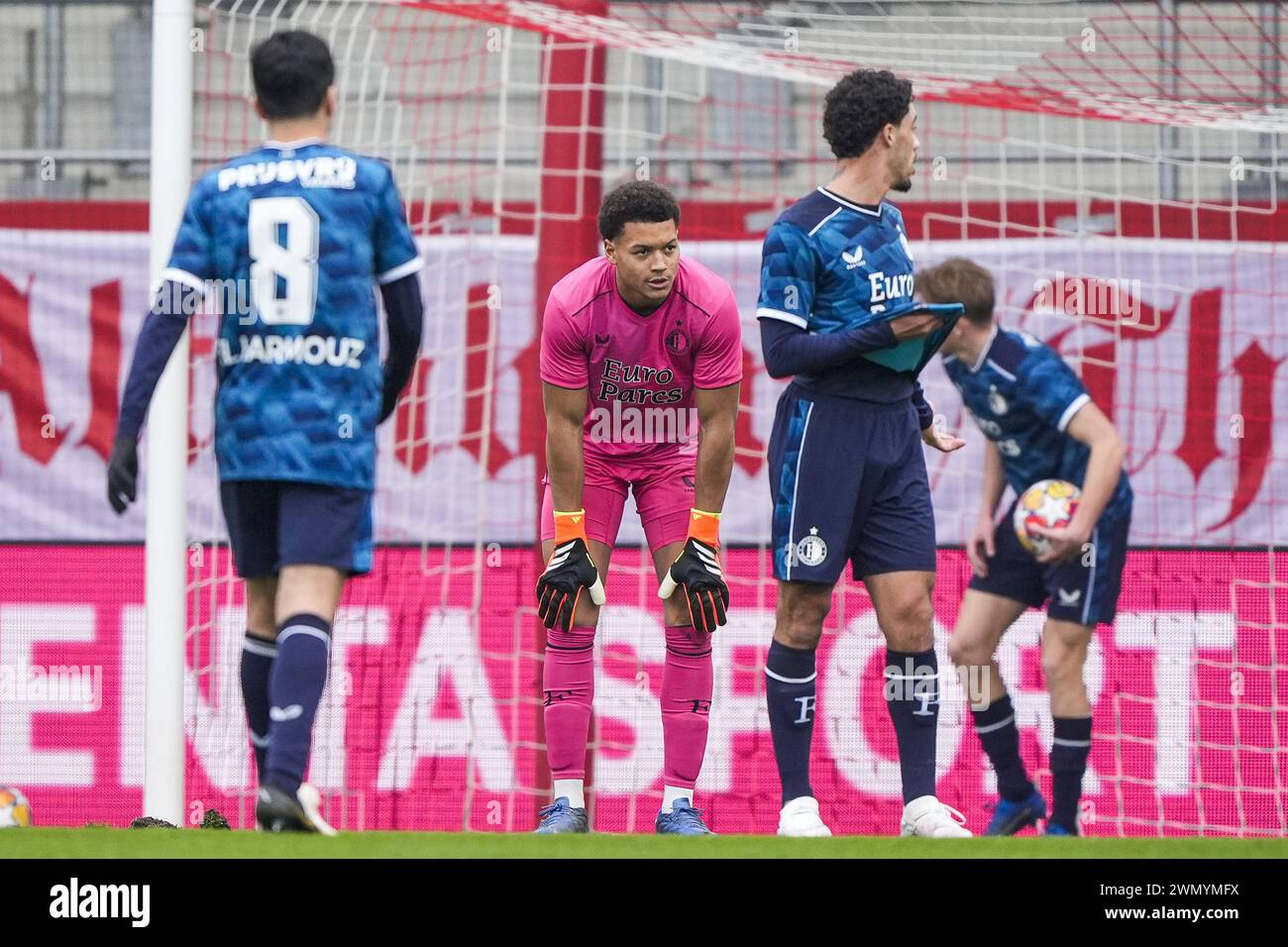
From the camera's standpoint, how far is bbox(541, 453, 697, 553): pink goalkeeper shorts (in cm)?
431

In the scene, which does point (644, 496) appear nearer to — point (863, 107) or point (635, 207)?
point (635, 207)

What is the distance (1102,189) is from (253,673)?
5154 mm

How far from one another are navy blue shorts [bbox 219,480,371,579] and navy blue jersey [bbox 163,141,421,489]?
37 millimetres

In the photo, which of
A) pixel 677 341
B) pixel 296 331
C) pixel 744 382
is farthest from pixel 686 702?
pixel 744 382

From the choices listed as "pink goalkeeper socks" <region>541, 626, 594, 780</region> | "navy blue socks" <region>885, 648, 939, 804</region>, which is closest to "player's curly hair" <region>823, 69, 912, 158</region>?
"navy blue socks" <region>885, 648, 939, 804</region>

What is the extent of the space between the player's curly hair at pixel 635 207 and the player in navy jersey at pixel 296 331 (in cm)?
70

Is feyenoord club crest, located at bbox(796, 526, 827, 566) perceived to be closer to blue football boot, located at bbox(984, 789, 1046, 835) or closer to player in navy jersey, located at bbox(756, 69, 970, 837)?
player in navy jersey, located at bbox(756, 69, 970, 837)

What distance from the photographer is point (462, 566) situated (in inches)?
268

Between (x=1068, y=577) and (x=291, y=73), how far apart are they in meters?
3.05

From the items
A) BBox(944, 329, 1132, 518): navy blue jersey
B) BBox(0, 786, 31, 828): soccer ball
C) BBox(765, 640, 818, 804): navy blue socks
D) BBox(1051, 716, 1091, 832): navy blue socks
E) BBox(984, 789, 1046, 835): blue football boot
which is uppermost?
BBox(944, 329, 1132, 518): navy blue jersey

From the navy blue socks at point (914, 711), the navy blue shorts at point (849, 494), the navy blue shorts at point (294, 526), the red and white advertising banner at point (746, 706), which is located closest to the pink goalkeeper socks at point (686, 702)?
the navy blue shorts at point (849, 494)

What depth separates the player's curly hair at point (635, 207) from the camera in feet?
13.4

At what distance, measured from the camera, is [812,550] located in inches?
166
